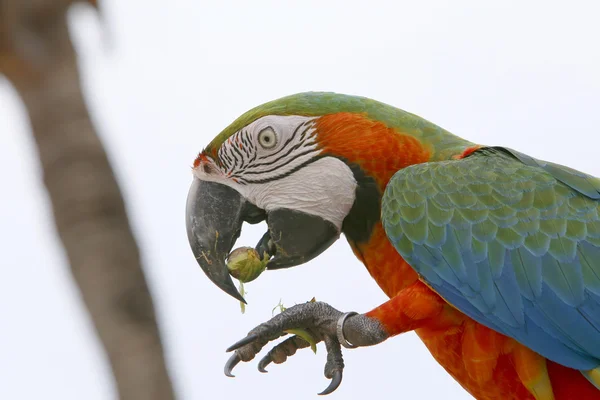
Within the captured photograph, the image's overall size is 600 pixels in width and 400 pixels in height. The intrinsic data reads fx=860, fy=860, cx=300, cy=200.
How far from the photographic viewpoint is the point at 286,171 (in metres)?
3.10

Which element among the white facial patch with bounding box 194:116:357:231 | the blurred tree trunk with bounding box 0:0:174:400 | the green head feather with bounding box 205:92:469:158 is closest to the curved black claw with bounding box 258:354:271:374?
the blurred tree trunk with bounding box 0:0:174:400

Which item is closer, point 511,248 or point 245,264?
point 511,248

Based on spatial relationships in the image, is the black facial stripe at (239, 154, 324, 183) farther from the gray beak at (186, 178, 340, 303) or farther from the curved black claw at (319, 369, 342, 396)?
the curved black claw at (319, 369, 342, 396)

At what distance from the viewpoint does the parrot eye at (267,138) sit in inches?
123

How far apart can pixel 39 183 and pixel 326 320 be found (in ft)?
4.85

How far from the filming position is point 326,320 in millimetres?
2840

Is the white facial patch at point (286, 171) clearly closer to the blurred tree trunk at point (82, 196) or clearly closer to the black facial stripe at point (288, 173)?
the black facial stripe at point (288, 173)

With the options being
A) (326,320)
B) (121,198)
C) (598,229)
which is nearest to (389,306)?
(326,320)

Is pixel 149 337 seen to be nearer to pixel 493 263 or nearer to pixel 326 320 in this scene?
pixel 326 320

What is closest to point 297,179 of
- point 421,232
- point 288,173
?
point 288,173

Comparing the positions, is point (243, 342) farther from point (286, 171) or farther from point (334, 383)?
point (286, 171)

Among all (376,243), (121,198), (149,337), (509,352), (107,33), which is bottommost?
(509,352)

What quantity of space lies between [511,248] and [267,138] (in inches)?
37.5

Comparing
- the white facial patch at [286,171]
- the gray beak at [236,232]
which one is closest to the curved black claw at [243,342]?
the gray beak at [236,232]
